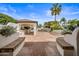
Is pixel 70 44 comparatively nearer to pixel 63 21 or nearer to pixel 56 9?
pixel 63 21

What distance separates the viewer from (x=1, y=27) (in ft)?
7.93

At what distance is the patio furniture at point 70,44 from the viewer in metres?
2.33

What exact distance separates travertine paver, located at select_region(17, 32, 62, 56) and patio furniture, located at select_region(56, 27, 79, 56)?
0.11m

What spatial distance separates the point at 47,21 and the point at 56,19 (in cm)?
16

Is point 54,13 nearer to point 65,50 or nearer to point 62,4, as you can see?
point 62,4

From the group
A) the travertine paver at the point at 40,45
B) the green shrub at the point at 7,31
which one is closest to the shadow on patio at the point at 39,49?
the travertine paver at the point at 40,45

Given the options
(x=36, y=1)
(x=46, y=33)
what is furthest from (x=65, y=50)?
(x=36, y=1)

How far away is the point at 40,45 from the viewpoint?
2488 mm

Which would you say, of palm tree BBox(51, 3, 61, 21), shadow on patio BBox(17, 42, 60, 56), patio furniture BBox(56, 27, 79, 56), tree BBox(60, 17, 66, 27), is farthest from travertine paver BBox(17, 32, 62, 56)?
palm tree BBox(51, 3, 61, 21)

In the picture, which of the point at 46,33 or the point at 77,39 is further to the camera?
the point at 46,33

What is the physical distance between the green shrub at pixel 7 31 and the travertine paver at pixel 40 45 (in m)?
0.27

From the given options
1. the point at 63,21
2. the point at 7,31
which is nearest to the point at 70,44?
the point at 63,21

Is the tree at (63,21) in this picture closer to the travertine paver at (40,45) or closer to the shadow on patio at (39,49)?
the travertine paver at (40,45)

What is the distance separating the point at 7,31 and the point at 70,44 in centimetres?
107
